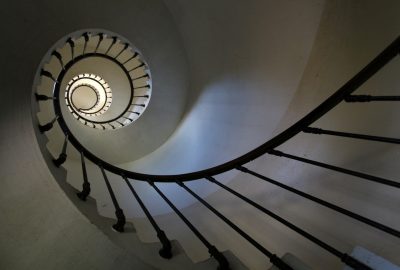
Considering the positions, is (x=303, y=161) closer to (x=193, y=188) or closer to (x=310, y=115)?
(x=310, y=115)

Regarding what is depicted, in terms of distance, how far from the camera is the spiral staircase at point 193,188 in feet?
6.43

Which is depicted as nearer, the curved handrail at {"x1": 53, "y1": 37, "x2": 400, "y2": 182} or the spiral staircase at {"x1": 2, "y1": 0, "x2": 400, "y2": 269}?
the curved handrail at {"x1": 53, "y1": 37, "x2": 400, "y2": 182}

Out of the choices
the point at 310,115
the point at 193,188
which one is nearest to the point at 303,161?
the point at 310,115

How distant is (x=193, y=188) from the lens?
16.9 ft

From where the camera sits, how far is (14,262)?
2320 millimetres

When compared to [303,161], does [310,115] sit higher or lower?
higher

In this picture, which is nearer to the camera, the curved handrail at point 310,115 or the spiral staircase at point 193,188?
the curved handrail at point 310,115

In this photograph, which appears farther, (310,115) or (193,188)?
(193,188)

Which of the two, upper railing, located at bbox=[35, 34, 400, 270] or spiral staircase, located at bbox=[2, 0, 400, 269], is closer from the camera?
upper railing, located at bbox=[35, 34, 400, 270]

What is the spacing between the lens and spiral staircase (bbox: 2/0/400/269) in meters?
1.96

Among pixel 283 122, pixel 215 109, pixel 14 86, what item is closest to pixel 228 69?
pixel 215 109

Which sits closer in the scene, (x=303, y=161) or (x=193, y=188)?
(x=303, y=161)

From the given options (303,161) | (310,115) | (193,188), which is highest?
(310,115)

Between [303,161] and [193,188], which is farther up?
[303,161]
